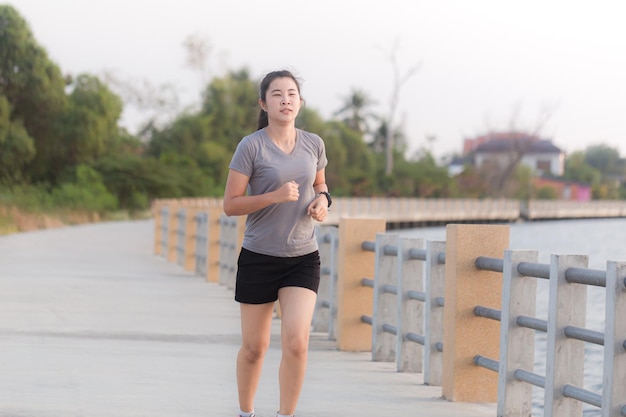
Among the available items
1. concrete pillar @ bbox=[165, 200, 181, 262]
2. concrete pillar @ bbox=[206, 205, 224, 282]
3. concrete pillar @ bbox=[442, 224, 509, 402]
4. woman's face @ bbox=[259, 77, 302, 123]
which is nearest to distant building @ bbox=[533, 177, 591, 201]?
concrete pillar @ bbox=[165, 200, 181, 262]

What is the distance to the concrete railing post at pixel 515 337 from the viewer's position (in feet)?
25.8

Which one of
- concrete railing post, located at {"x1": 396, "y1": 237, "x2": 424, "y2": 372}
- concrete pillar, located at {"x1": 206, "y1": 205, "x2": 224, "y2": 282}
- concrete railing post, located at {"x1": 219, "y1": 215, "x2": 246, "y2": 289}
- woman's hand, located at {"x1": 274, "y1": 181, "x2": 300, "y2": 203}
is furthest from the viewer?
concrete pillar, located at {"x1": 206, "y1": 205, "x2": 224, "y2": 282}

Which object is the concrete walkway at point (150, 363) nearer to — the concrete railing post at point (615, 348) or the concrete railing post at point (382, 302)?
the concrete railing post at point (382, 302)

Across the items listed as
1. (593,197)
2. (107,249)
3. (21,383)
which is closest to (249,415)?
(21,383)

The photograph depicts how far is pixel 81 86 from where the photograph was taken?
64.4m

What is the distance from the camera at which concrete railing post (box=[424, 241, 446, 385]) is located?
9344 mm

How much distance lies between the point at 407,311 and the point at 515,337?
2309 mm

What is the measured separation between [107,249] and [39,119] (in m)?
33.3

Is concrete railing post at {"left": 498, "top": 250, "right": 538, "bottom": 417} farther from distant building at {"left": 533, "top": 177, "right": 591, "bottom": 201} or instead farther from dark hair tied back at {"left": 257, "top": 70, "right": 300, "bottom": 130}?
distant building at {"left": 533, "top": 177, "right": 591, "bottom": 201}

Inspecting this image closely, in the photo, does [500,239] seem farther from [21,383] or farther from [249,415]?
[21,383]

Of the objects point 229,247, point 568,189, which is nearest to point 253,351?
point 229,247

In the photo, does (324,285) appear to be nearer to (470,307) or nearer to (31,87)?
(470,307)

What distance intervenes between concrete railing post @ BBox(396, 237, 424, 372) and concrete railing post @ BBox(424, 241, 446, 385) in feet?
2.37

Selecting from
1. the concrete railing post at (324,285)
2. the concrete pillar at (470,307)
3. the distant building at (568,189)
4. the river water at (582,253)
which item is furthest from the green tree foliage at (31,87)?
the distant building at (568,189)
